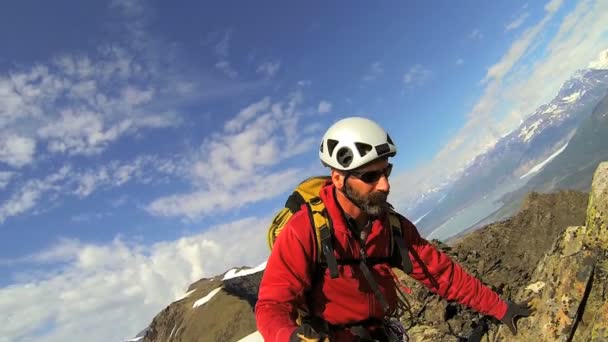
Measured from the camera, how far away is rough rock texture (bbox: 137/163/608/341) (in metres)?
6.98

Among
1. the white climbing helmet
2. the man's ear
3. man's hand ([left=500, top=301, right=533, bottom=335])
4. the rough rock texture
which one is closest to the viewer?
the white climbing helmet

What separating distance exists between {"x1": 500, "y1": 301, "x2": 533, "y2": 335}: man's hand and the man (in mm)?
2042

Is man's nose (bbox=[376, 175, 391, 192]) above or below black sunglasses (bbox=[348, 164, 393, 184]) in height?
below

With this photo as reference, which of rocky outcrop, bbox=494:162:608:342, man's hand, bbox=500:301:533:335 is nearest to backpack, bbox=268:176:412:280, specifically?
man's hand, bbox=500:301:533:335

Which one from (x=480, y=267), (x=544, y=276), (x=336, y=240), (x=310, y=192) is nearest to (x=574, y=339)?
(x=544, y=276)

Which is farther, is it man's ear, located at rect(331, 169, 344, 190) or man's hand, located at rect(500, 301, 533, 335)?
man's hand, located at rect(500, 301, 533, 335)

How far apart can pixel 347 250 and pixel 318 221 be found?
0.71 metres

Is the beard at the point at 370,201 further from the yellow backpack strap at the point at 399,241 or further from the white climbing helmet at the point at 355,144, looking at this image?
the yellow backpack strap at the point at 399,241

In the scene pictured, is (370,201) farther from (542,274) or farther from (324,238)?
(542,274)

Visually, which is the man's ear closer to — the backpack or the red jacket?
the red jacket

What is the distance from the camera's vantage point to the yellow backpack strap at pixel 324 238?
592cm

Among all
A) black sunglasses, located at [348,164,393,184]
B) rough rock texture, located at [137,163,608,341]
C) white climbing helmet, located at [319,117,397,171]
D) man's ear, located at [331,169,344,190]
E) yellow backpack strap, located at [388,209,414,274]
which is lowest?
rough rock texture, located at [137,163,608,341]

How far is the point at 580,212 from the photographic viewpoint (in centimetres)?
3722

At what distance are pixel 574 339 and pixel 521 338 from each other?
781 mm
